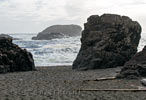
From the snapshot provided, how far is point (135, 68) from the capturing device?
68.6 ft

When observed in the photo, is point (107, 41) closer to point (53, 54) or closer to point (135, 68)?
point (135, 68)

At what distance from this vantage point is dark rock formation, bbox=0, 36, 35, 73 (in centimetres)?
2645

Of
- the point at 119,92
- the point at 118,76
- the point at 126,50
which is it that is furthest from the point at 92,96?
the point at 126,50

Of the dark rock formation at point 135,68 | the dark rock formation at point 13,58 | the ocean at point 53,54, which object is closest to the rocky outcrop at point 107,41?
the dark rock formation at point 13,58

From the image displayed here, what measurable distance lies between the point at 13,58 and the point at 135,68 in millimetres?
11446

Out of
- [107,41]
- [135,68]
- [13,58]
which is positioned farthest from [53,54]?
[135,68]

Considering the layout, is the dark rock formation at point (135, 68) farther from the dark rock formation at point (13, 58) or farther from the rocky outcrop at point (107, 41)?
the dark rock formation at point (13, 58)

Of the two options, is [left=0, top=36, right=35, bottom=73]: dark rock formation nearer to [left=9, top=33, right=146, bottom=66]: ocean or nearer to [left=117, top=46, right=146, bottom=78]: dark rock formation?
[left=9, top=33, right=146, bottom=66]: ocean

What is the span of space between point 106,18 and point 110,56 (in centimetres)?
462

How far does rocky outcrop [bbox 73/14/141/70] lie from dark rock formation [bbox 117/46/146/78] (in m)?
5.94

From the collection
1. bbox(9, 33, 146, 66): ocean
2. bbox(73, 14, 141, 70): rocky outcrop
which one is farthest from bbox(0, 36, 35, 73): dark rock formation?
bbox(9, 33, 146, 66): ocean

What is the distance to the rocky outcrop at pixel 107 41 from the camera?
1107 inches

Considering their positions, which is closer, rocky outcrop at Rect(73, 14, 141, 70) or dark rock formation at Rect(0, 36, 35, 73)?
dark rock formation at Rect(0, 36, 35, 73)

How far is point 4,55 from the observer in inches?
1046
